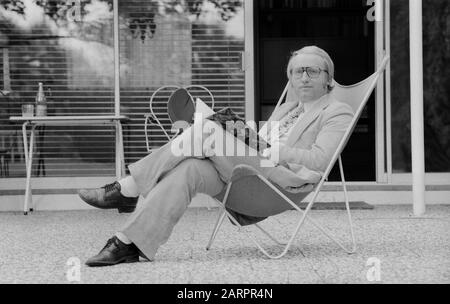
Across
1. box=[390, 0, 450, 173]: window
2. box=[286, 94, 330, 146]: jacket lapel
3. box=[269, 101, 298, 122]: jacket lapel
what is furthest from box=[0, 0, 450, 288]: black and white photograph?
box=[286, 94, 330, 146]: jacket lapel

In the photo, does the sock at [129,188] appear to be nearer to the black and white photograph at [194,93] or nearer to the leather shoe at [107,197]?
the leather shoe at [107,197]

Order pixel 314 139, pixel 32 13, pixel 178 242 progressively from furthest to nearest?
pixel 32 13 → pixel 178 242 → pixel 314 139

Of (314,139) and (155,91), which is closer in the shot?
(314,139)

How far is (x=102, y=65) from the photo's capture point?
6777mm

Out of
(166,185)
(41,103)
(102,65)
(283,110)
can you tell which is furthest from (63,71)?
(166,185)

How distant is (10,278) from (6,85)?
143 inches

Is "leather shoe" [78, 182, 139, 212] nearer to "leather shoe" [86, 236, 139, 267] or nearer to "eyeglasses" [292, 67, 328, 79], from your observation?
"leather shoe" [86, 236, 139, 267]

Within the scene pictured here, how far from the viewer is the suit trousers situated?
343cm

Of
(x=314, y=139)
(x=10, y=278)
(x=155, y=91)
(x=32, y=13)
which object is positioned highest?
(x=32, y=13)

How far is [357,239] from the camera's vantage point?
448cm

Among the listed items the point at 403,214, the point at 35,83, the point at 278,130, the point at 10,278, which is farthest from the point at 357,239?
the point at 35,83

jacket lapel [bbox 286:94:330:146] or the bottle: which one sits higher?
the bottle

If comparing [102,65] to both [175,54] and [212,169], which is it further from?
[212,169]
